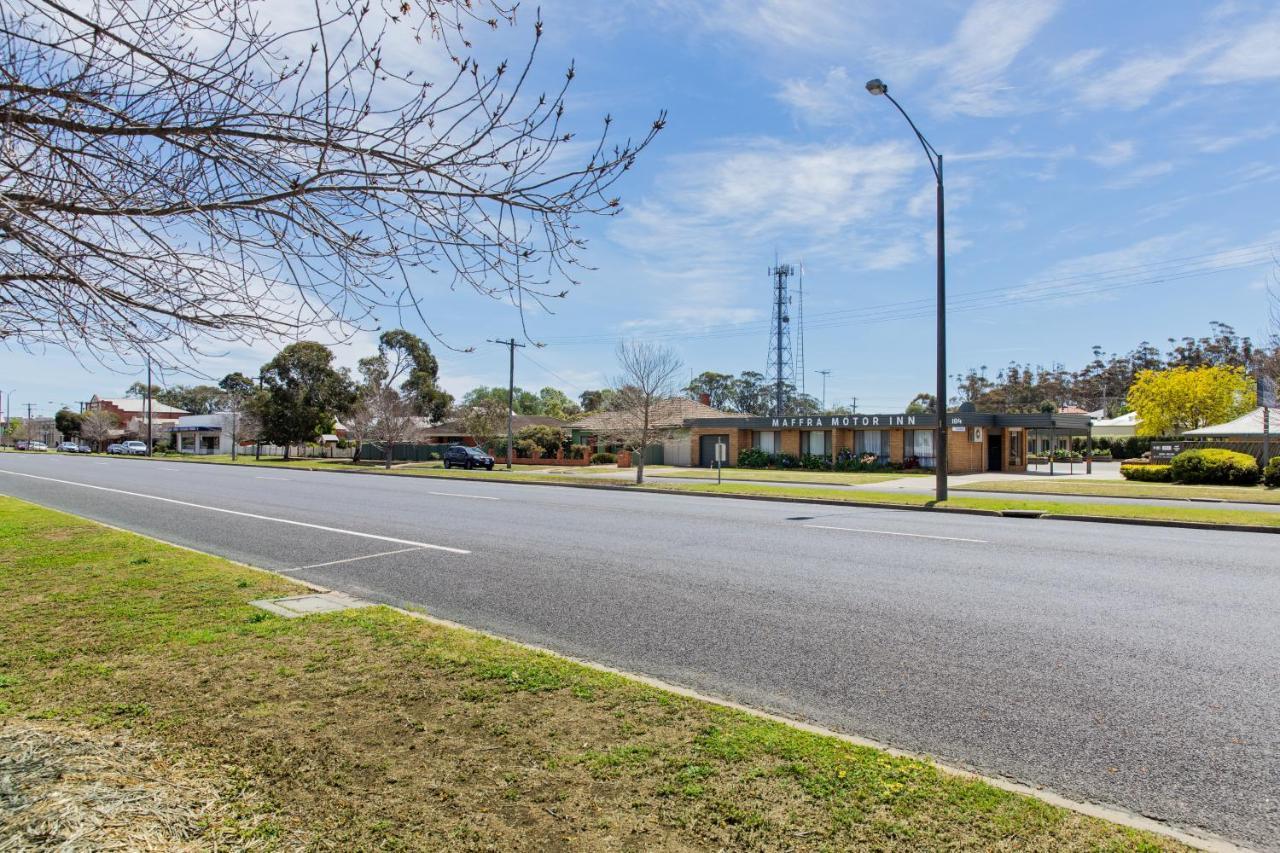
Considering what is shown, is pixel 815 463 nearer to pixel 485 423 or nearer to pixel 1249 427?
pixel 1249 427

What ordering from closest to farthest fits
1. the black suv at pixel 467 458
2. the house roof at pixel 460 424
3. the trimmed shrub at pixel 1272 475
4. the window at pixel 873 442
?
the trimmed shrub at pixel 1272 475 → the window at pixel 873 442 → the black suv at pixel 467 458 → the house roof at pixel 460 424

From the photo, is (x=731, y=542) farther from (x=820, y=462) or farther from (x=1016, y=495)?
(x=820, y=462)

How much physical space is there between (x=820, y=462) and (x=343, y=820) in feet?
135

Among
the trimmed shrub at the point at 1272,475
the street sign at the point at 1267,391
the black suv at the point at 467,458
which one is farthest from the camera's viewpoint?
the black suv at the point at 467,458

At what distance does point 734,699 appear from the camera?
4832 millimetres

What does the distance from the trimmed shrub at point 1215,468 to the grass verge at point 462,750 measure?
30.7 m

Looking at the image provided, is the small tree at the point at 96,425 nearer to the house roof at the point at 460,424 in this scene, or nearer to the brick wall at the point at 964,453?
the house roof at the point at 460,424

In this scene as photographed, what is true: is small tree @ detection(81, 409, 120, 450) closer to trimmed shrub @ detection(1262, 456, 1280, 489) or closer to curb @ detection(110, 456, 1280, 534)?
curb @ detection(110, 456, 1280, 534)

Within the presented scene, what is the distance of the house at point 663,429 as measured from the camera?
118 feet

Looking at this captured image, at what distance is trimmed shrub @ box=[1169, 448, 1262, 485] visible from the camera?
26.8 m

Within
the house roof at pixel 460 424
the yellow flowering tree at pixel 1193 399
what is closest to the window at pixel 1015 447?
the yellow flowering tree at pixel 1193 399

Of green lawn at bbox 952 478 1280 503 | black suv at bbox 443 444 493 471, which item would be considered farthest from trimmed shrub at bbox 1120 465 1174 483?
black suv at bbox 443 444 493 471

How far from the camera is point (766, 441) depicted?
153 ft

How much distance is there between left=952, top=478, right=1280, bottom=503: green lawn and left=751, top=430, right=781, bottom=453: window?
59.9 ft
